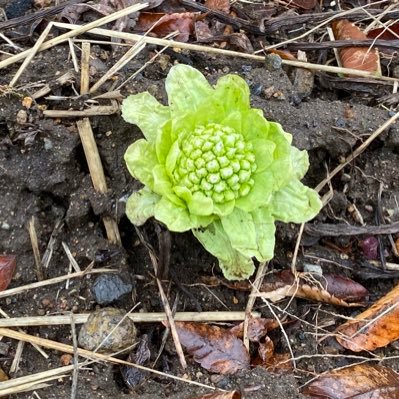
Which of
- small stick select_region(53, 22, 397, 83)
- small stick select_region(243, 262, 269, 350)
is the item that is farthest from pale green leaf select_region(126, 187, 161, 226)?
small stick select_region(53, 22, 397, 83)

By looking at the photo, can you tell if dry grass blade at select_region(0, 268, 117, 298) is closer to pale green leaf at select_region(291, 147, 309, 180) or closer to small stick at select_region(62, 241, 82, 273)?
small stick at select_region(62, 241, 82, 273)

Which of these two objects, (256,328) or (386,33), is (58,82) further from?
(386,33)

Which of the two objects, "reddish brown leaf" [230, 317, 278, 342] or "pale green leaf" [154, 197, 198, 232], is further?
"reddish brown leaf" [230, 317, 278, 342]

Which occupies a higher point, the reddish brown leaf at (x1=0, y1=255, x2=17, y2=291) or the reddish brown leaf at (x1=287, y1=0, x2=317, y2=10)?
the reddish brown leaf at (x1=287, y1=0, x2=317, y2=10)

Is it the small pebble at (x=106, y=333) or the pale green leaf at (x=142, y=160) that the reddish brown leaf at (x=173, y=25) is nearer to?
the pale green leaf at (x=142, y=160)

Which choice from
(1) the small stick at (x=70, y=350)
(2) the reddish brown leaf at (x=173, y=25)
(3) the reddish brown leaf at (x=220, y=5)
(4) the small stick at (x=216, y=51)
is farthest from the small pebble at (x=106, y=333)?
(3) the reddish brown leaf at (x=220, y=5)
